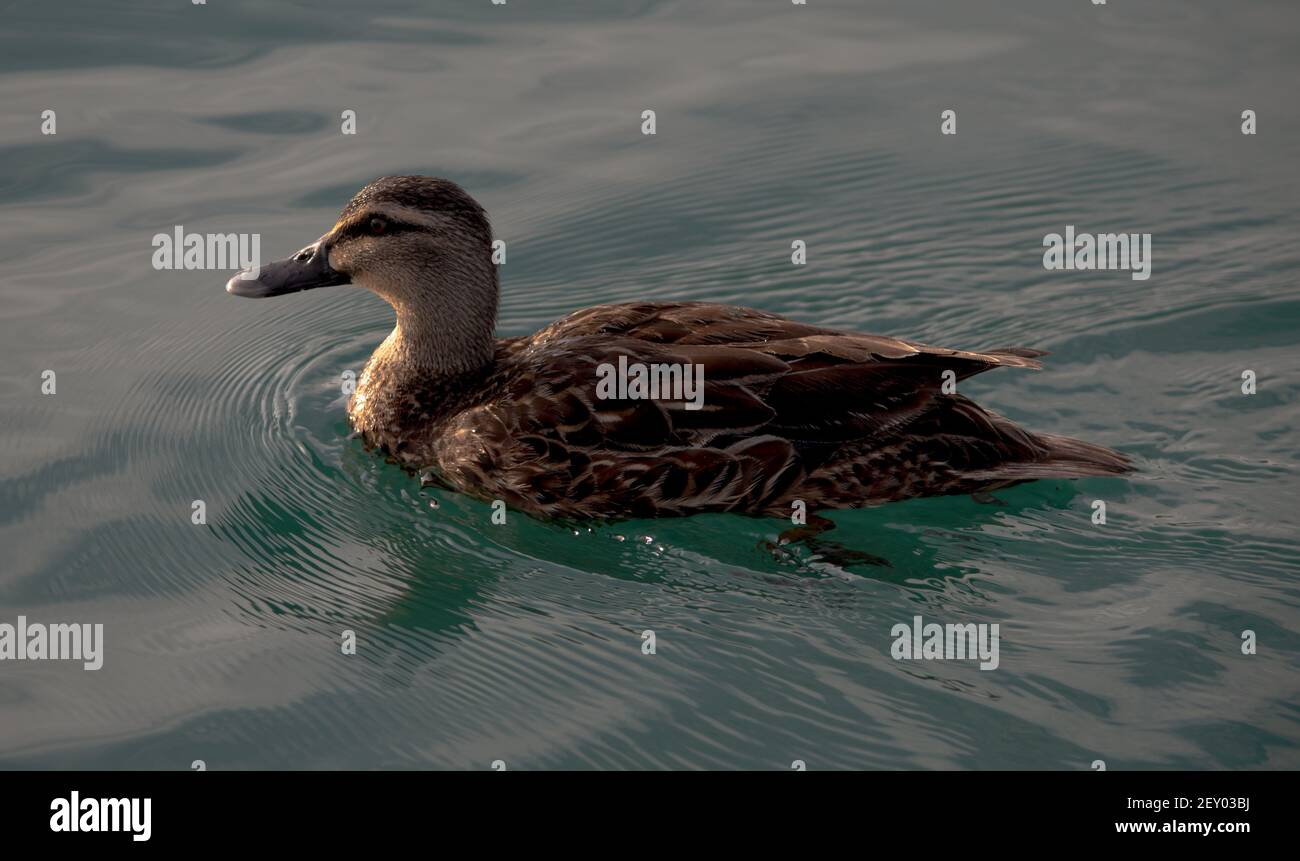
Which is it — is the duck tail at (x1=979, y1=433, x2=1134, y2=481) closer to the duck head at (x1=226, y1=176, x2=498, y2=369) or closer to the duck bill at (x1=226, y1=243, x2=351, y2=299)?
the duck head at (x1=226, y1=176, x2=498, y2=369)

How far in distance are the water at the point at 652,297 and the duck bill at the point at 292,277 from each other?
2.89 ft

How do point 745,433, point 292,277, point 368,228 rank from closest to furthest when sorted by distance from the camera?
point 745,433 < point 368,228 < point 292,277

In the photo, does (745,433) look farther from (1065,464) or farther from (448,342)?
(448,342)

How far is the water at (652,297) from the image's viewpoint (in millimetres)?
6699

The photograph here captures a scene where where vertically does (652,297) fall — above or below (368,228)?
below

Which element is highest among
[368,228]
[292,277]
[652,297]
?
[368,228]

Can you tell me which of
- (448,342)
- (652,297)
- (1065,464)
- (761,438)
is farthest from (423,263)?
(1065,464)

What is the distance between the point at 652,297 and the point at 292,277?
2.72m

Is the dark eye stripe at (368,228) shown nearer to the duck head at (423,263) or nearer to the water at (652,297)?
the duck head at (423,263)

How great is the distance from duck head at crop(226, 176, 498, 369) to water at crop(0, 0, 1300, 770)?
891 mm

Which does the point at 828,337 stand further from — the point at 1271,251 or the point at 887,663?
the point at 1271,251

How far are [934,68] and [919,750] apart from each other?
8298 mm

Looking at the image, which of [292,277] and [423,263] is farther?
[292,277]

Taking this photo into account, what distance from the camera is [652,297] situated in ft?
35.0
